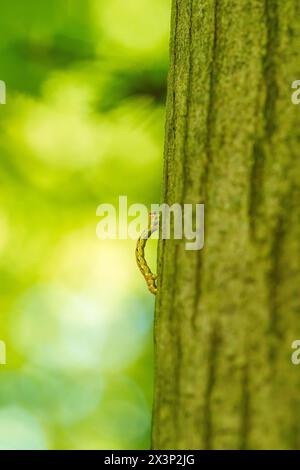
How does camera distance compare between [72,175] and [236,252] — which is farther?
[72,175]

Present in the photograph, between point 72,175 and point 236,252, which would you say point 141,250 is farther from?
point 72,175

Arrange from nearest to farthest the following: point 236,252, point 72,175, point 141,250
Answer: point 236,252 → point 141,250 → point 72,175

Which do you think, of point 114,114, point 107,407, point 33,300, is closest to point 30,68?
point 114,114

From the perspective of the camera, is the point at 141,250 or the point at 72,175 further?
the point at 72,175

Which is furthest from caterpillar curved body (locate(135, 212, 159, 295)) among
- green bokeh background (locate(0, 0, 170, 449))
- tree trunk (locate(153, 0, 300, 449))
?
green bokeh background (locate(0, 0, 170, 449))

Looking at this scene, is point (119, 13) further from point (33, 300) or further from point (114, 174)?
point (33, 300)

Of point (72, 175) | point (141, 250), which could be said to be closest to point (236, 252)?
point (141, 250)

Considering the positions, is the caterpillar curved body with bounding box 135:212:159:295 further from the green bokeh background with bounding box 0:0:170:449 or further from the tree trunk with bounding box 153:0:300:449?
the green bokeh background with bounding box 0:0:170:449

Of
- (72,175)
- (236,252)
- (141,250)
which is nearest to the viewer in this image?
(236,252)
